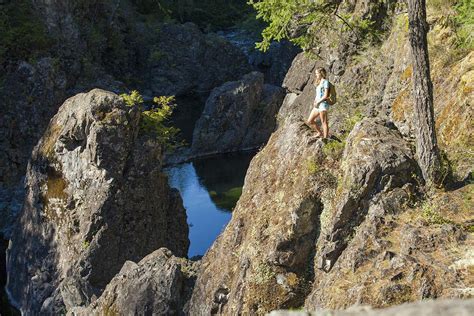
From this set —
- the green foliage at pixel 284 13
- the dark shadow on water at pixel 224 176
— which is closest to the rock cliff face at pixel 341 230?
the green foliage at pixel 284 13

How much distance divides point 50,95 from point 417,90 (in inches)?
1303

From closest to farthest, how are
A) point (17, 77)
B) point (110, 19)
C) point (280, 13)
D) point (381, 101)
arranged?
1. point (280, 13)
2. point (381, 101)
3. point (17, 77)
4. point (110, 19)

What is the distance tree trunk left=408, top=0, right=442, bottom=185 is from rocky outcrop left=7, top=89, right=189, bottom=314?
1295 centimetres

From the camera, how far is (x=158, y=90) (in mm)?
63281

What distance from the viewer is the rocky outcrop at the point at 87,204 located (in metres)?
21.6

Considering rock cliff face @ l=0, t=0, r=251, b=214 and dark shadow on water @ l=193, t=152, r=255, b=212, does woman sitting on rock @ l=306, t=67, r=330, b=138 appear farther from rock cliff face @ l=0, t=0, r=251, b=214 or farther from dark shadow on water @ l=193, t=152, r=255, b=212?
rock cliff face @ l=0, t=0, r=251, b=214

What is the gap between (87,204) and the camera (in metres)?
22.0

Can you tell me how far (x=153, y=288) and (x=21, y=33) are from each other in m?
35.4

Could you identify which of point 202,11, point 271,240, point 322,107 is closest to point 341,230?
point 271,240

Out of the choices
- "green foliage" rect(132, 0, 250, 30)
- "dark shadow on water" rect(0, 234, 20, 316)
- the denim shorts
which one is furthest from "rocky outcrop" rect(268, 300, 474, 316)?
"green foliage" rect(132, 0, 250, 30)

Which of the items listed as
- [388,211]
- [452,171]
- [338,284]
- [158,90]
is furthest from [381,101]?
[158,90]

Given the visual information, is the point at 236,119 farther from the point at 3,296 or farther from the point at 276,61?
the point at 3,296

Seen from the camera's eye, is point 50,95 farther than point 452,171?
Yes

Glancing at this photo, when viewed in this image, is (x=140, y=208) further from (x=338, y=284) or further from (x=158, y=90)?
(x=158, y=90)
